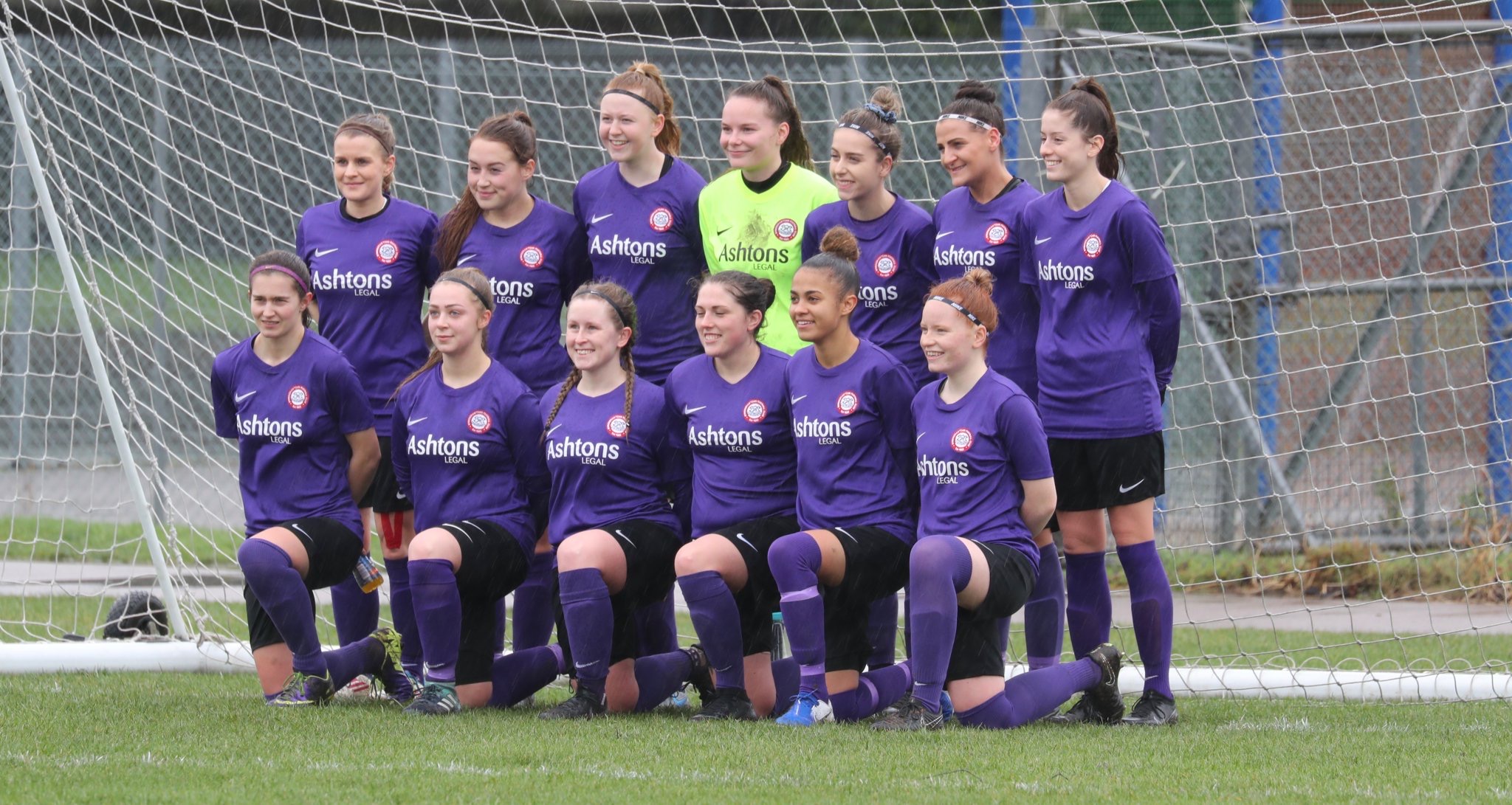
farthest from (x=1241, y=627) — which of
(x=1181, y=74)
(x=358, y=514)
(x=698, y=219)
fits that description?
(x=358, y=514)

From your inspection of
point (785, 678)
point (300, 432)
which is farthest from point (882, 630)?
point (300, 432)

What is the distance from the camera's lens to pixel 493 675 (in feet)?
17.2

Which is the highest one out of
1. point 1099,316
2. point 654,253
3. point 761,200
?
point 761,200

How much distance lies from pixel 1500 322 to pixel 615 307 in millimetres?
4786

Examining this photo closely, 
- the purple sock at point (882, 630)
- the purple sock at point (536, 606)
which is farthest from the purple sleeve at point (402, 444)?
the purple sock at point (882, 630)

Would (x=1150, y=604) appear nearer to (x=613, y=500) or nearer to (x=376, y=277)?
(x=613, y=500)

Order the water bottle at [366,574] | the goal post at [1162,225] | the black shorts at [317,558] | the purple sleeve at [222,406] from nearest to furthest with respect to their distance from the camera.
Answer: the black shorts at [317,558] < the water bottle at [366,574] < the purple sleeve at [222,406] < the goal post at [1162,225]

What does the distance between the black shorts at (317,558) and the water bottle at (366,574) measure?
17 millimetres

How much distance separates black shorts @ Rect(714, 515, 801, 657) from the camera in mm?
4961

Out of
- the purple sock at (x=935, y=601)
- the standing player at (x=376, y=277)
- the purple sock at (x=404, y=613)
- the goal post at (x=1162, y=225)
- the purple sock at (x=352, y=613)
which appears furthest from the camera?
the goal post at (x=1162, y=225)

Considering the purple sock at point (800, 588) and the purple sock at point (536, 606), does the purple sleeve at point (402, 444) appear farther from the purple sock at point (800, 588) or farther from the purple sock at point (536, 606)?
the purple sock at point (800, 588)

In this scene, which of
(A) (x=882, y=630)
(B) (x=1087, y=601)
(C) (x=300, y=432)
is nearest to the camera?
(B) (x=1087, y=601)

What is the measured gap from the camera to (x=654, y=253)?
5457 mm

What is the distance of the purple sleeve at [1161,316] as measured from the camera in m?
4.89
